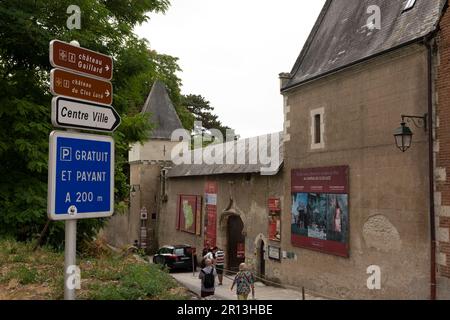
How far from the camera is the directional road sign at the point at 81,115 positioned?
3.70m

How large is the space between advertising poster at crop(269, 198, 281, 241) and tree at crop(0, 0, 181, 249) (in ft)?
26.3

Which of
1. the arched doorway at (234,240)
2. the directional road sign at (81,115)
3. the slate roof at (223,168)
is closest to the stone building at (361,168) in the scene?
the slate roof at (223,168)

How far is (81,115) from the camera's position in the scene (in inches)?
153

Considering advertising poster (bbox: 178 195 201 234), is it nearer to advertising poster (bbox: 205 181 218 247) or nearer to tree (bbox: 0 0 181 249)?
advertising poster (bbox: 205 181 218 247)

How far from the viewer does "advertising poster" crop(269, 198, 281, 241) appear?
19484 mm

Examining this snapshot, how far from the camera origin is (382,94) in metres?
14.2

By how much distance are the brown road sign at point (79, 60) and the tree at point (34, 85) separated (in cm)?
687

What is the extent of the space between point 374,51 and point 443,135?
3.78m

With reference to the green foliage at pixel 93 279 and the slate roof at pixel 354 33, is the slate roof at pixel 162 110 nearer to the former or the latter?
the slate roof at pixel 354 33

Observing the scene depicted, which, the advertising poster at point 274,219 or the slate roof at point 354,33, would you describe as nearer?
the slate roof at point 354,33

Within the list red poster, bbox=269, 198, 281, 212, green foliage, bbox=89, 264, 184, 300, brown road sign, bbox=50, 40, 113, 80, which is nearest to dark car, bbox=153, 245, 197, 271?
red poster, bbox=269, 198, 281, 212

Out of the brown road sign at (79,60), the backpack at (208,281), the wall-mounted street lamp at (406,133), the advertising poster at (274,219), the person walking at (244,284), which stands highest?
the wall-mounted street lamp at (406,133)
